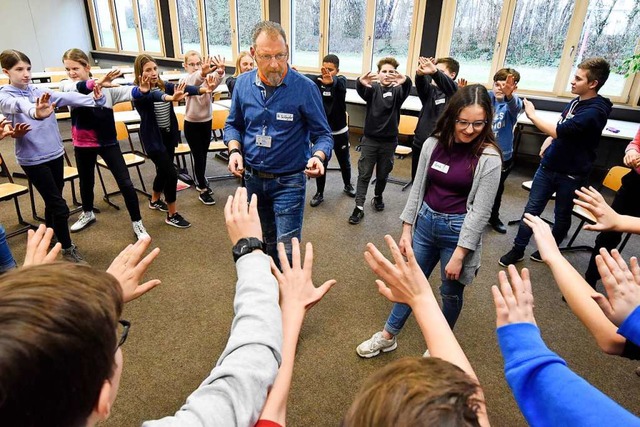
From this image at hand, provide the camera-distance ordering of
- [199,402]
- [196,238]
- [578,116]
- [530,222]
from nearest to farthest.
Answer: [199,402] → [530,222] → [578,116] → [196,238]

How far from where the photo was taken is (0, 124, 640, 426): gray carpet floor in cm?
196

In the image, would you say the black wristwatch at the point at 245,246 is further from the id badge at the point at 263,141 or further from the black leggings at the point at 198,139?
the black leggings at the point at 198,139

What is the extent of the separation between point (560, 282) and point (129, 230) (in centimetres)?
348

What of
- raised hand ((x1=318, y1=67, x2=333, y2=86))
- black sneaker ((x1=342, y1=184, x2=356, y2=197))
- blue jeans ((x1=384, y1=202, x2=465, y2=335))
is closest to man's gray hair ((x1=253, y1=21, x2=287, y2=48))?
blue jeans ((x1=384, y1=202, x2=465, y2=335))

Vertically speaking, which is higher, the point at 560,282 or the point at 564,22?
the point at 564,22

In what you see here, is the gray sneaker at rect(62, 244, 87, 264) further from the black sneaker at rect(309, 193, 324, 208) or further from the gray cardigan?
the gray cardigan

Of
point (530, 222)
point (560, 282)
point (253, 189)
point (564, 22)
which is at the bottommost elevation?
point (253, 189)

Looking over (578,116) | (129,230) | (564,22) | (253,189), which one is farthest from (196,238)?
(564,22)

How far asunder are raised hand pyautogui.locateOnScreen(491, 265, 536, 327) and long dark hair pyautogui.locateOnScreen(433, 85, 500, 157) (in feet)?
3.30

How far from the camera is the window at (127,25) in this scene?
9.08 meters

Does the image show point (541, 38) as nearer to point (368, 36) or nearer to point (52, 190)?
point (368, 36)

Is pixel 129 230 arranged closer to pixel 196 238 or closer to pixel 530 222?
pixel 196 238

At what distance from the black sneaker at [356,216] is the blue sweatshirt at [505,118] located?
1.44m

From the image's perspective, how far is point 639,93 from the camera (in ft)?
16.6
